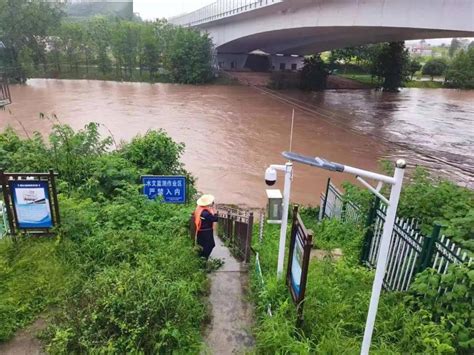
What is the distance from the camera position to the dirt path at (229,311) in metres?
4.04

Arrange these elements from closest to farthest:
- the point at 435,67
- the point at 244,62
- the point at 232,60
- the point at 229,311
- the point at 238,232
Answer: the point at 229,311, the point at 238,232, the point at 232,60, the point at 244,62, the point at 435,67

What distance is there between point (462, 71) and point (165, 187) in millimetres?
42451

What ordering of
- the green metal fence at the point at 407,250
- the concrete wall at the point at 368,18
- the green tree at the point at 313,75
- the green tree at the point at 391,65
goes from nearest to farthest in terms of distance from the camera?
the green metal fence at the point at 407,250
the concrete wall at the point at 368,18
the green tree at the point at 313,75
the green tree at the point at 391,65

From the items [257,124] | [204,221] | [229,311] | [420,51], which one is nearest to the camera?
[229,311]

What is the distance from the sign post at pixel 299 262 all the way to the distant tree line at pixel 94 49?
1201 inches

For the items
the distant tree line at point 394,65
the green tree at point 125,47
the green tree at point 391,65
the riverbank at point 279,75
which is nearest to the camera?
the green tree at point 391,65

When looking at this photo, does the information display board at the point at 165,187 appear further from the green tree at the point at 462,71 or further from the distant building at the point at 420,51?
the distant building at the point at 420,51

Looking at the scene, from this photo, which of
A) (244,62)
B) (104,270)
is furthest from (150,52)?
(104,270)

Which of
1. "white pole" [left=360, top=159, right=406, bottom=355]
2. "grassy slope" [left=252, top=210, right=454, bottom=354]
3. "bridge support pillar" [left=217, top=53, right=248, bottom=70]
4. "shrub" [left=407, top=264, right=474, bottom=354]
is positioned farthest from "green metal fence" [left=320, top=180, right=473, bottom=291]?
"bridge support pillar" [left=217, top=53, right=248, bottom=70]

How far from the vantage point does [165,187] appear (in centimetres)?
702

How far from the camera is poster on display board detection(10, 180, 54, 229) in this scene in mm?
5238

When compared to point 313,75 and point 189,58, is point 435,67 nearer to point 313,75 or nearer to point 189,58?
A: point 313,75

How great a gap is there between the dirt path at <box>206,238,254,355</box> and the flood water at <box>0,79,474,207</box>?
4325 mm

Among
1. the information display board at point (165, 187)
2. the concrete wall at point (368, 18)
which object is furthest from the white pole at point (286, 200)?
the concrete wall at point (368, 18)
